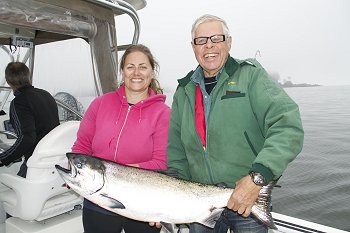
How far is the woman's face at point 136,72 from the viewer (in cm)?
242

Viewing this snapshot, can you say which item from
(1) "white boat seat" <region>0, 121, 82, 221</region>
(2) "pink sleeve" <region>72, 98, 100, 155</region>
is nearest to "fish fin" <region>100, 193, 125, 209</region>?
(2) "pink sleeve" <region>72, 98, 100, 155</region>

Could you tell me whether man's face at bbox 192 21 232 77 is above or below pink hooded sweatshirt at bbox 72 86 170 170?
above

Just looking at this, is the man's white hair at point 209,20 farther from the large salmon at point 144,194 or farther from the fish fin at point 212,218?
the fish fin at point 212,218

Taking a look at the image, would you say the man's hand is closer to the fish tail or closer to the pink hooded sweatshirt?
the fish tail

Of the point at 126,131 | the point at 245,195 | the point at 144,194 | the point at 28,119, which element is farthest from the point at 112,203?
the point at 28,119

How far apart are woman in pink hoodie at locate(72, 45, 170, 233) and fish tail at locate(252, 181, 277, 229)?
32.5 inches

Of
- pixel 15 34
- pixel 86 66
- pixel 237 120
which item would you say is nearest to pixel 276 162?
pixel 237 120

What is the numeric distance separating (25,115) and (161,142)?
6.93 ft

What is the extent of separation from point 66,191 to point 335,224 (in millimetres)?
16049

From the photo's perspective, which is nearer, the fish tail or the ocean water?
the fish tail

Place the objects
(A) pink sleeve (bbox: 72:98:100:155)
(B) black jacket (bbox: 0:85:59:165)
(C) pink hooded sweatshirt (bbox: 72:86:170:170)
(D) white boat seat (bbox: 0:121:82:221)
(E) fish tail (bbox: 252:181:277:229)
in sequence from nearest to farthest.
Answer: (E) fish tail (bbox: 252:181:277:229)
(C) pink hooded sweatshirt (bbox: 72:86:170:170)
(A) pink sleeve (bbox: 72:98:100:155)
(D) white boat seat (bbox: 0:121:82:221)
(B) black jacket (bbox: 0:85:59:165)

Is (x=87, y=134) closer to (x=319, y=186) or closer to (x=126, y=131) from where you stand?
(x=126, y=131)

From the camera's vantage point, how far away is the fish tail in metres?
1.75

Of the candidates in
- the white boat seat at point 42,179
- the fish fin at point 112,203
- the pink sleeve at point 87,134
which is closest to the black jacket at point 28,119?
the white boat seat at point 42,179
